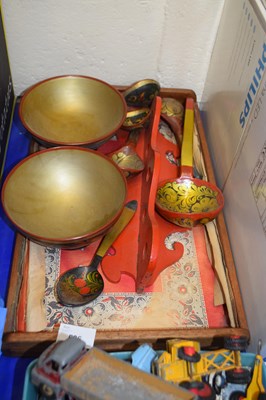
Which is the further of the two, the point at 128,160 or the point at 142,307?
the point at 128,160

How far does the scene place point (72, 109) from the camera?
938mm

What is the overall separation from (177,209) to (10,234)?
0.32 meters

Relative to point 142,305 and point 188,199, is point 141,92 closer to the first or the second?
point 188,199

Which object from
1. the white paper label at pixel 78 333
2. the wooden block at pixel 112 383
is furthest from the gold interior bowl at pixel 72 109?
the wooden block at pixel 112 383

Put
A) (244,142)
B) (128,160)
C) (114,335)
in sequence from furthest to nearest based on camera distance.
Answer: (128,160) → (244,142) → (114,335)

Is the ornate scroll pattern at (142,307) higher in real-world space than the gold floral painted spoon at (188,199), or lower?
lower

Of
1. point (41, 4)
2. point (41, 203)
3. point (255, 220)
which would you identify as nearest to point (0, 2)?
point (41, 4)

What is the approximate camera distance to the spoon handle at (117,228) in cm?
76

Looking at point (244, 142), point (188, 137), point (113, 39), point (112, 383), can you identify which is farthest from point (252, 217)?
point (113, 39)

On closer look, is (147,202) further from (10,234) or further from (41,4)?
(41,4)

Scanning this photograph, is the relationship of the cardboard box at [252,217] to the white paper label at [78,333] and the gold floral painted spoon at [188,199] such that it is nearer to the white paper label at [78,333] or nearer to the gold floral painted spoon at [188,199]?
the gold floral painted spoon at [188,199]

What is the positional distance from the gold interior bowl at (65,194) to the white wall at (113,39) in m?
0.32

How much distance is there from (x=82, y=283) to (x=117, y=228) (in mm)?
119

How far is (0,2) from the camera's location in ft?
2.93
